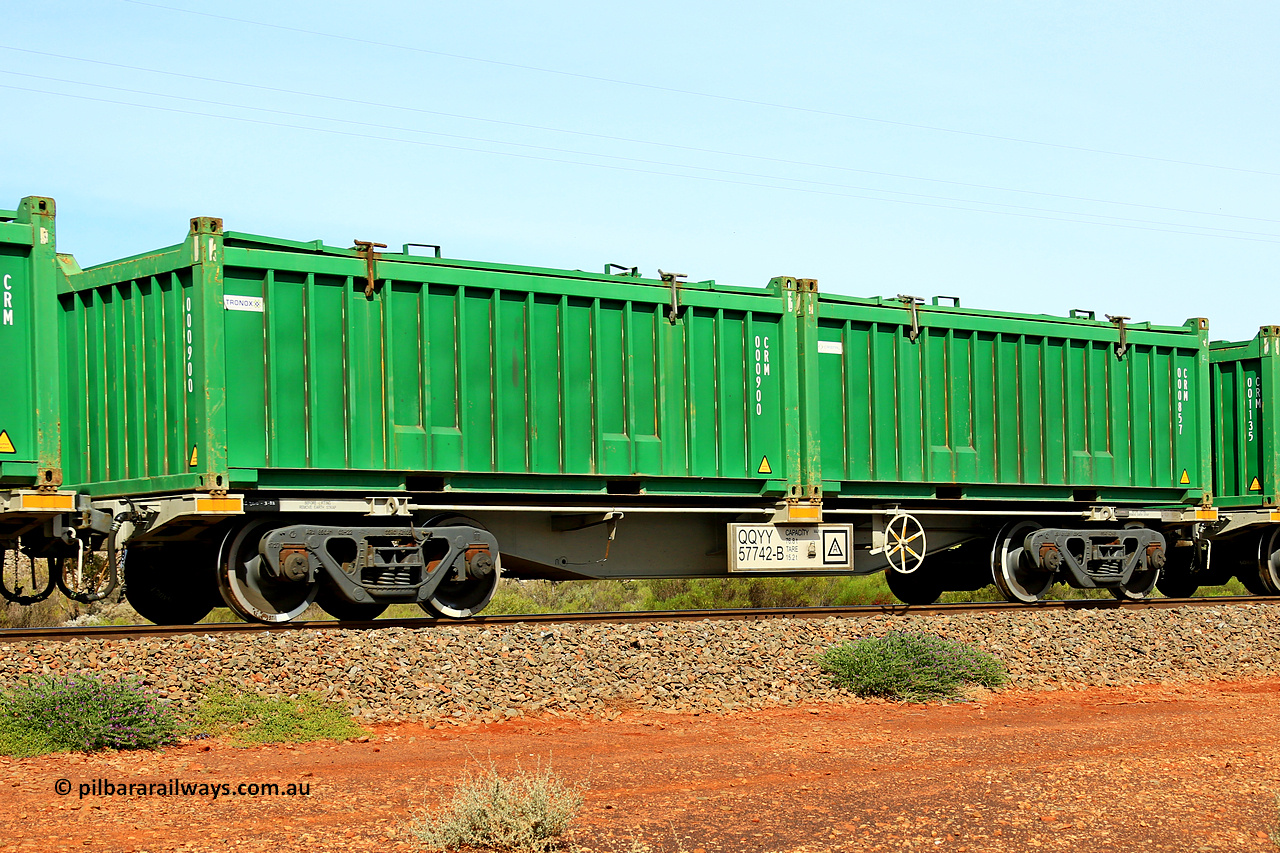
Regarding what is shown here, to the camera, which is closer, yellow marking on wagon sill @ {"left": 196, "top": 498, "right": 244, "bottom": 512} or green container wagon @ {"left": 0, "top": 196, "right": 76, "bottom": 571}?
yellow marking on wagon sill @ {"left": 196, "top": 498, "right": 244, "bottom": 512}

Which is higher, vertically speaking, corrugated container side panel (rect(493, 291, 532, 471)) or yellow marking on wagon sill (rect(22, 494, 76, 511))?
corrugated container side panel (rect(493, 291, 532, 471))

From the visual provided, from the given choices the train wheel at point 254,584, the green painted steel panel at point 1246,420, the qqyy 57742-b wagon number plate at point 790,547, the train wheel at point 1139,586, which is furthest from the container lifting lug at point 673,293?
the green painted steel panel at point 1246,420

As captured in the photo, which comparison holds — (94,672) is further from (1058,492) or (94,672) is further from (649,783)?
(1058,492)

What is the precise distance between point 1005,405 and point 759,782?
9740mm

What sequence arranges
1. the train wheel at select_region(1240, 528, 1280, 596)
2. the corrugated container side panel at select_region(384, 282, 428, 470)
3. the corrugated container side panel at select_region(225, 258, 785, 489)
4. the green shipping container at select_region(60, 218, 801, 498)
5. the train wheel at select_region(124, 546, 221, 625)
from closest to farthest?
the green shipping container at select_region(60, 218, 801, 498) → the corrugated container side panel at select_region(225, 258, 785, 489) → the corrugated container side panel at select_region(384, 282, 428, 470) → the train wheel at select_region(124, 546, 221, 625) → the train wheel at select_region(1240, 528, 1280, 596)

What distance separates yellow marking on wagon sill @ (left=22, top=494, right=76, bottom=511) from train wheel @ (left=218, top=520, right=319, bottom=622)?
4.35 feet

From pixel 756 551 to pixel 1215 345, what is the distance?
9326 mm

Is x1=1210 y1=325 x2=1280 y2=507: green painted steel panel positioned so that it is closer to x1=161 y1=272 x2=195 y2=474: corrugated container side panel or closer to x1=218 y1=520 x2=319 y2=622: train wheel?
x1=218 y1=520 x2=319 y2=622: train wheel

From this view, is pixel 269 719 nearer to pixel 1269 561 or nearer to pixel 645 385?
pixel 645 385

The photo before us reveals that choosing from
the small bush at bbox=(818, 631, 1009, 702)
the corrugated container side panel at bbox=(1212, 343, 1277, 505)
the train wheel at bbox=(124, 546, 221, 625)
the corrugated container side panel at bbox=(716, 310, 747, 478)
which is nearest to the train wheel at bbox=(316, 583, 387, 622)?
the train wheel at bbox=(124, 546, 221, 625)

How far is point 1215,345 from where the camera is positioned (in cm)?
1969

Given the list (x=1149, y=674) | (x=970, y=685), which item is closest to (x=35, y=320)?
(x=970, y=685)

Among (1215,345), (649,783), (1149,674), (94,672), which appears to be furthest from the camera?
(1215,345)

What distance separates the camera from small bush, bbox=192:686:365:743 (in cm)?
880
